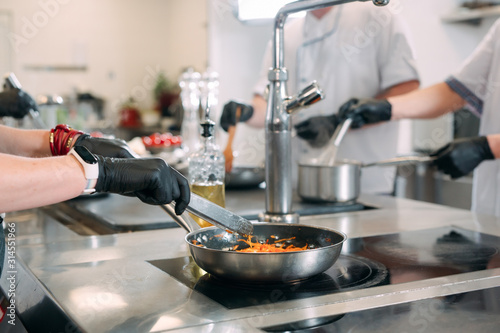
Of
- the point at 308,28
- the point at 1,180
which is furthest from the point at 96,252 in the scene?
the point at 308,28

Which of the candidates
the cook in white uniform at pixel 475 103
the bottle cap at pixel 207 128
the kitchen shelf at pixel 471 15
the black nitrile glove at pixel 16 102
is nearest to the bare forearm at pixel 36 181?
the bottle cap at pixel 207 128

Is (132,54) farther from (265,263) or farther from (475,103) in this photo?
(265,263)

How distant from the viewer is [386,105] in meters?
1.84

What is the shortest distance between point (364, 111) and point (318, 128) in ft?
0.57

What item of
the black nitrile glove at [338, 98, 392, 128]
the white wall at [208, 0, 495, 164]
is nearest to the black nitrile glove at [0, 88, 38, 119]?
the black nitrile glove at [338, 98, 392, 128]

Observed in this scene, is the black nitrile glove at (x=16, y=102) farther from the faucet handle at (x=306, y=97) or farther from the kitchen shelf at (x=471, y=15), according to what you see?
the kitchen shelf at (x=471, y=15)

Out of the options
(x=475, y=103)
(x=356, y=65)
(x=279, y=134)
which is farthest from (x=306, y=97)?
(x=356, y=65)

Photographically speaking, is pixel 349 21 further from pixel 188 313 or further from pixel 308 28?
pixel 188 313

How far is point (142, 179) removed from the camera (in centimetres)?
81

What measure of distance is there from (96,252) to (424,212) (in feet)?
2.92

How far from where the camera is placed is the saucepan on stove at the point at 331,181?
1.50 meters

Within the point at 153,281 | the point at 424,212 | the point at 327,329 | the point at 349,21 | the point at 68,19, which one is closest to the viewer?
the point at 327,329

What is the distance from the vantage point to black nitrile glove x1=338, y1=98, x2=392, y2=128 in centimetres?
173

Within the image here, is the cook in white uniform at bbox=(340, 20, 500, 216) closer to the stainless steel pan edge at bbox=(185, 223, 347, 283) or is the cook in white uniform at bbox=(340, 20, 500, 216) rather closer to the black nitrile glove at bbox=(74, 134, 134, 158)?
the black nitrile glove at bbox=(74, 134, 134, 158)
